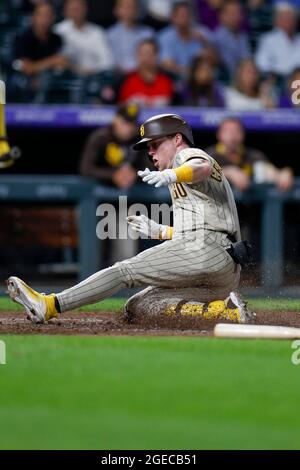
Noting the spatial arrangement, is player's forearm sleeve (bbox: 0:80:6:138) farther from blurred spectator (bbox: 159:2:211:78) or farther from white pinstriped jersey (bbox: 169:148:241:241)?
white pinstriped jersey (bbox: 169:148:241:241)

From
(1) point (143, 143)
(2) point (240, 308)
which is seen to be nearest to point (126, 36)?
(1) point (143, 143)

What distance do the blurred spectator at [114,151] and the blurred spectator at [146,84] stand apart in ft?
2.02

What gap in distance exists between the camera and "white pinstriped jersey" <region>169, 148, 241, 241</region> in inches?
262

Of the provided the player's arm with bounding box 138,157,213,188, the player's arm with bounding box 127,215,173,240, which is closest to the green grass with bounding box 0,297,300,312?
the player's arm with bounding box 127,215,173,240

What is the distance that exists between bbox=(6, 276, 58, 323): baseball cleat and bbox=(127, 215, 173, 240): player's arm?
0.88 meters

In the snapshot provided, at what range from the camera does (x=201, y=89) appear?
41.6 feet

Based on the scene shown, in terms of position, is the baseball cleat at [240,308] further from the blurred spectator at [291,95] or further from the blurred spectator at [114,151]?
the blurred spectator at [291,95]

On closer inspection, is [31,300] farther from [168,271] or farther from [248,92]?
[248,92]

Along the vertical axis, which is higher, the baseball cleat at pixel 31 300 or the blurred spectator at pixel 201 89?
the blurred spectator at pixel 201 89

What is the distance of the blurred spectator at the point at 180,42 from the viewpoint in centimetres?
1319

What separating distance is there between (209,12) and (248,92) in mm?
1567

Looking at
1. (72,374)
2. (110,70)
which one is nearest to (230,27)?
(110,70)

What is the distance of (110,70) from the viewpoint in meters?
12.8

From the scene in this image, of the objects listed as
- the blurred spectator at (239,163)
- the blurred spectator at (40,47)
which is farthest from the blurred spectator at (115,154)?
the blurred spectator at (40,47)
